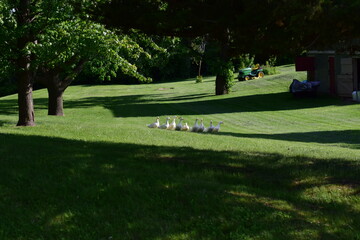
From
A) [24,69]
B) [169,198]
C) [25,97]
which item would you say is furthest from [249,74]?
[169,198]

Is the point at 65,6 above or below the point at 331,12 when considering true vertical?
above

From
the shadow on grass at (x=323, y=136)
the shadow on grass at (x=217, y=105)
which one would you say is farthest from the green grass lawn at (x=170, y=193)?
the shadow on grass at (x=217, y=105)

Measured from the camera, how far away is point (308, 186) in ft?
Result: 25.8

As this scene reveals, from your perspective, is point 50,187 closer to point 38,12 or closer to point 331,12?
point 331,12

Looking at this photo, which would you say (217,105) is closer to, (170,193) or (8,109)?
(8,109)

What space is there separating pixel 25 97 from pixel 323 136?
452 inches

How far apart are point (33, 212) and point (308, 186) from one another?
3919 millimetres

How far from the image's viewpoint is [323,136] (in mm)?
21062

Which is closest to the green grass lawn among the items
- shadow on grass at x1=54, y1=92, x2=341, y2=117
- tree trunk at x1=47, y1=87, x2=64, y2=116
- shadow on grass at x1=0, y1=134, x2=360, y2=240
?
shadow on grass at x1=0, y1=134, x2=360, y2=240

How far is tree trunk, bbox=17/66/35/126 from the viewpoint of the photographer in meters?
19.2

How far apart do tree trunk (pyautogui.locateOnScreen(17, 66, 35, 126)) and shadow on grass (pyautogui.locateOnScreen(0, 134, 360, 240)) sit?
32.4 feet

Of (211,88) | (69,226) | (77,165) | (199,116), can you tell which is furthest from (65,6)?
(211,88)

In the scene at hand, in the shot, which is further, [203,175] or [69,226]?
[203,175]

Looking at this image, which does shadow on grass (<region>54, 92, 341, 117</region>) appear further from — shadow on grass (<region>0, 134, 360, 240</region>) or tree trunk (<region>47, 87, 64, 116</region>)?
shadow on grass (<region>0, 134, 360, 240</region>)
